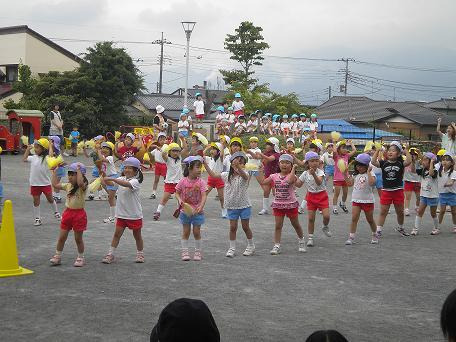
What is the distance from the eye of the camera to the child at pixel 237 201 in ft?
32.6

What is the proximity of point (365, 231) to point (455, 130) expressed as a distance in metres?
5.23

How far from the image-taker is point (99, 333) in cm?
601

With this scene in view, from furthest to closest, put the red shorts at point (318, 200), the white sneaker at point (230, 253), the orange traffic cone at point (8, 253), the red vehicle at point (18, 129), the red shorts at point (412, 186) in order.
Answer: the red vehicle at point (18, 129)
the red shorts at point (412, 186)
the red shorts at point (318, 200)
the white sneaker at point (230, 253)
the orange traffic cone at point (8, 253)

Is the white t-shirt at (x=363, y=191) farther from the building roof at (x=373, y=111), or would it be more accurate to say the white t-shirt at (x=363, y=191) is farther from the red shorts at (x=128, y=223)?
the building roof at (x=373, y=111)

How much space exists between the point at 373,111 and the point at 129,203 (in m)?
47.1

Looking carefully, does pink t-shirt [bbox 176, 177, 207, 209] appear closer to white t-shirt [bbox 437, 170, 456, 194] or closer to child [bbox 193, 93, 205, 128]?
white t-shirt [bbox 437, 170, 456, 194]

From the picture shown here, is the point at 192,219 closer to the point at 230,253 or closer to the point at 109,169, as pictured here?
the point at 230,253

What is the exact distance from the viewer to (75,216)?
8.86 m

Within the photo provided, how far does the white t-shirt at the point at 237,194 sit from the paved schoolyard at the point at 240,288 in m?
0.86

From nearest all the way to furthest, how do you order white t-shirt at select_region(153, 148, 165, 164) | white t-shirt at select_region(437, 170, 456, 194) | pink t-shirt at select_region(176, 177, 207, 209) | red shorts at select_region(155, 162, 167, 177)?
pink t-shirt at select_region(176, 177, 207, 209), white t-shirt at select_region(437, 170, 456, 194), white t-shirt at select_region(153, 148, 165, 164), red shorts at select_region(155, 162, 167, 177)

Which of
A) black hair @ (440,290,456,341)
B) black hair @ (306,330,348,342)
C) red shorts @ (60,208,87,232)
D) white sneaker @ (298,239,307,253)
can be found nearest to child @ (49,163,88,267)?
red shorts @ (60,208,87,232)

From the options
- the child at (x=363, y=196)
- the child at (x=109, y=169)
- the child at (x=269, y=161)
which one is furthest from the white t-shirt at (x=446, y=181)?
the child at (x=109, y=169)

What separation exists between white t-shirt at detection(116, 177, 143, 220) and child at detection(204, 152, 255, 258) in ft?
5.25

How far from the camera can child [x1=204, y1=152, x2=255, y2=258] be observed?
9945 millimetres
